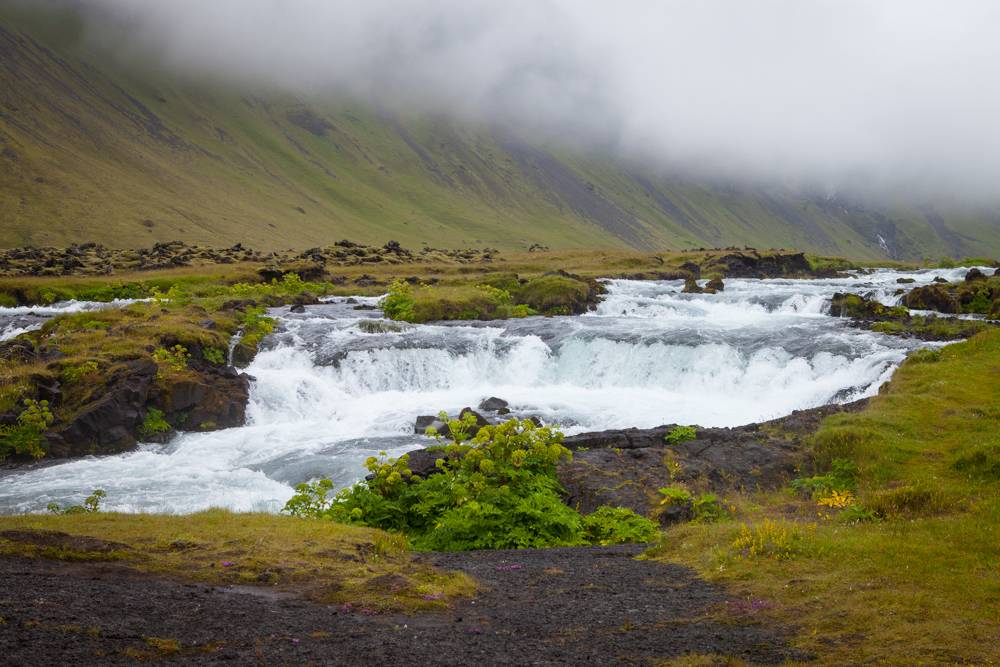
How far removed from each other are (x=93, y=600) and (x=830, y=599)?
394 inches

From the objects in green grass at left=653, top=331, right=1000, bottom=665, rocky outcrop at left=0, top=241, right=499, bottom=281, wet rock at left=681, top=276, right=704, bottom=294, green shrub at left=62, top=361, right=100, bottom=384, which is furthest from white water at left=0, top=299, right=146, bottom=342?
wet rock at left=681, top=276, right=704, bottom=294

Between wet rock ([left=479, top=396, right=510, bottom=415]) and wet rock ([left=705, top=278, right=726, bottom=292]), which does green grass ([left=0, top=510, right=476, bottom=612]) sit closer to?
wet rock ([left=479, top=396, right=510, bottom=415])

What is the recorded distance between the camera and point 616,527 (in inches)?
667

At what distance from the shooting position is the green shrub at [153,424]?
28.9 m

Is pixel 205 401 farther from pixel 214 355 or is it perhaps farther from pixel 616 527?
pixel 616 527

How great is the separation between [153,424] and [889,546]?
26299 mm

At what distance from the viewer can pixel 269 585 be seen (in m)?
11.7

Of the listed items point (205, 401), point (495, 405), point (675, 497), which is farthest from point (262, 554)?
point (495, 405)

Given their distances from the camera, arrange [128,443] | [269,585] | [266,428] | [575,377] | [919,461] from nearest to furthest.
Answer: [269,585] < [919,461] < [128,443] < [266,428] < [575,377]

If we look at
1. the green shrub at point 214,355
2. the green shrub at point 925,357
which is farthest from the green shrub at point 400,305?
the green shrub at point 925,357

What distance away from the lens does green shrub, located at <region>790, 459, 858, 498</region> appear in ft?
58.1

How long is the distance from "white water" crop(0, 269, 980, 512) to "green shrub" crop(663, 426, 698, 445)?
26.3 ft

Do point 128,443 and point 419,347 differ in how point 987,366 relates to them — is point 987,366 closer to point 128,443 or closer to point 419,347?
point 419,347

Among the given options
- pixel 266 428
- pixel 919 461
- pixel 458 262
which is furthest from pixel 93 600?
pixel 458 262
